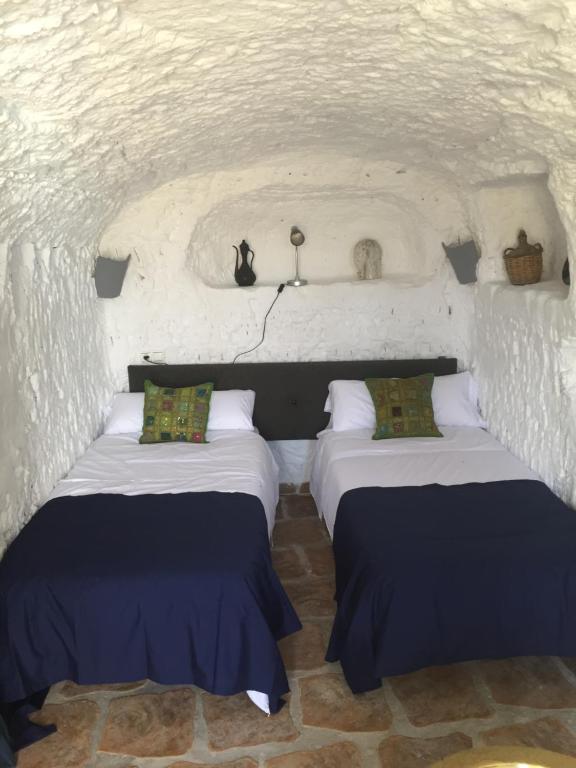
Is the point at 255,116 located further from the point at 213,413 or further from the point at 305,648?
the point at 305,648

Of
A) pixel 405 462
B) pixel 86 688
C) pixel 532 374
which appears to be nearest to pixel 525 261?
pixel 532 374

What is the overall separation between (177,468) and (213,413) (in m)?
0.70

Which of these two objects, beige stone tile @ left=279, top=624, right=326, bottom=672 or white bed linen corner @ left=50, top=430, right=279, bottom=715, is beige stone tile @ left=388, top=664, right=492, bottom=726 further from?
white bed linen corner @ left=50, top=430, right=279, bottom=715

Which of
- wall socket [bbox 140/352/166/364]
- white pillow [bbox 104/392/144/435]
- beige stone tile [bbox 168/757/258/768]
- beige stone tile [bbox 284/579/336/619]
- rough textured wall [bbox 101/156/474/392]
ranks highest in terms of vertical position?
rough textured wall [bbox 101/156/474/392]

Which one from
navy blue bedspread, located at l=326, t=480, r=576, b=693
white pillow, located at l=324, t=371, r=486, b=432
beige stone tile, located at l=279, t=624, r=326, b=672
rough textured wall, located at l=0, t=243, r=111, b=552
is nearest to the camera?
navy blue bedspread, located at l=326, t=480, r=576, b=693

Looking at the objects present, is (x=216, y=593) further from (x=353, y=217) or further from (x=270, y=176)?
(x=353, y=217)

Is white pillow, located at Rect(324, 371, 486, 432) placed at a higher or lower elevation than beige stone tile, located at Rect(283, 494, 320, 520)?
higher

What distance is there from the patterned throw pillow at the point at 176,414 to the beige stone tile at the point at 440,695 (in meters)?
1.92

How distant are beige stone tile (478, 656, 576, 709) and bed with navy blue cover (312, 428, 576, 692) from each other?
0.18m

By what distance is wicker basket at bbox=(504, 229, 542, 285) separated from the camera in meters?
3.71

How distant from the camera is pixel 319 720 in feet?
8.04

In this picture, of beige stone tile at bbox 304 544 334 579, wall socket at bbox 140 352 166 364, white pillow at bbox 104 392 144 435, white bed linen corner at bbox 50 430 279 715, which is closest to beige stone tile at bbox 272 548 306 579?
beige stone tile at bbox 304 544 334 579

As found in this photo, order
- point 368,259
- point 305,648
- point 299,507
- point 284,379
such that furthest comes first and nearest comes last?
point 368,259 < point 284,379 < point 299,507 < point 305,648

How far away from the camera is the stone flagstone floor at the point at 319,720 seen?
2.29 meters
